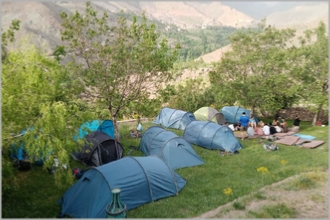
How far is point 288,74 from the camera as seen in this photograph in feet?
59.6

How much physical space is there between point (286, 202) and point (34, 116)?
26.8ft

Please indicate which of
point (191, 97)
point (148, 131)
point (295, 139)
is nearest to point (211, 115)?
point (191, 97)

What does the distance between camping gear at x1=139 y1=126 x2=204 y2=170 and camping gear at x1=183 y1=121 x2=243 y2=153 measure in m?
2.20

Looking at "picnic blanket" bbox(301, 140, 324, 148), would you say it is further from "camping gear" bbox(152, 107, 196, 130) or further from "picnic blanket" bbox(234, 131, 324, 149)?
"camping gear" bbox(152, 107, 196, 130)

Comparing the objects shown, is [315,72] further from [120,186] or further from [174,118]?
[120,186]

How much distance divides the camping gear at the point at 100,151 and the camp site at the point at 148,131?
5 centimetres

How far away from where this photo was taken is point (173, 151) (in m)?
12.4

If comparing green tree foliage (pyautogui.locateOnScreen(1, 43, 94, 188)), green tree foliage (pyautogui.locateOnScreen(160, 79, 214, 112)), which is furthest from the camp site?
green tree foliage (pyautogui.locateOnScreen(160, 79, 214, 112))

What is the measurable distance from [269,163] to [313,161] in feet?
6.46

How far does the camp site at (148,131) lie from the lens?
301 inches

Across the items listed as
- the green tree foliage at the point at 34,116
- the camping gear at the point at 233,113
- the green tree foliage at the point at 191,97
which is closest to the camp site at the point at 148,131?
the green tree foliage at the point at 34,116

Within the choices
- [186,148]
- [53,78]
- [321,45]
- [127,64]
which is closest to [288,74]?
[321,45]

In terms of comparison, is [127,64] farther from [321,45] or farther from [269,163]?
[321,45]

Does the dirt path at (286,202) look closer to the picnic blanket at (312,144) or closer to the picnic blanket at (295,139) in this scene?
the picnic blanket at (312,144)
